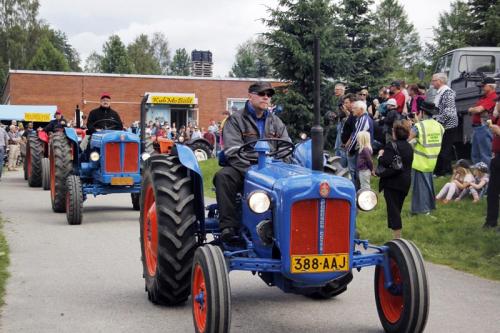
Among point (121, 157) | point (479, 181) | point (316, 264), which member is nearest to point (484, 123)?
point (479, 181)

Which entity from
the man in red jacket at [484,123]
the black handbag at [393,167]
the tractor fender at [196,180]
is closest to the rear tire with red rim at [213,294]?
the tractor fender at [196,180]

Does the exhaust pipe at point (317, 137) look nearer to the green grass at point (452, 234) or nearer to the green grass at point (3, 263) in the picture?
the green grass at point (3, 263)

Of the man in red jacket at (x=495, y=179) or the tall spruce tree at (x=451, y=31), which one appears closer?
the man in red jacket at (x=495, y=179)

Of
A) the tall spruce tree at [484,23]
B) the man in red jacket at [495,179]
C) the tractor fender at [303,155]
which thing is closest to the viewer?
the tractor fender at [303,155]

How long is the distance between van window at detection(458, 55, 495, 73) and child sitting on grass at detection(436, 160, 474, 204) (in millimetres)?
6140

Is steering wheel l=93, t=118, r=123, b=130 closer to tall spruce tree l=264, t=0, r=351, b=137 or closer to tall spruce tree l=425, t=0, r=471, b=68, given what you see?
tall spruce tree l=264, t=0, r=351, b=137

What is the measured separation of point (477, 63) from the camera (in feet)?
56.9

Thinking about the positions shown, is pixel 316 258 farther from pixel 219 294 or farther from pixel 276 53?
pixel 276 53

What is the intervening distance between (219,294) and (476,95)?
10.5 m

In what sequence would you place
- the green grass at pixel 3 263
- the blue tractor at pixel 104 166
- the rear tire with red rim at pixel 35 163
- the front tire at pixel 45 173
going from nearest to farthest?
1. the green grass at pixel 3 263
2. the blue tractor at pixel 104 166
3. the front tire at pixel 45 173
4. the rear tire with red rim at pixel 35 163

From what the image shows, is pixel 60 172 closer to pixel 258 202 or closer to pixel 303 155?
pixel 303 155

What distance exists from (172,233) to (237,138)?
986mm

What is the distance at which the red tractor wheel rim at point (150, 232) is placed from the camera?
6457 mm

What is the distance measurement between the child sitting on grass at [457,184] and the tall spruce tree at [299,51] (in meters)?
7.50
